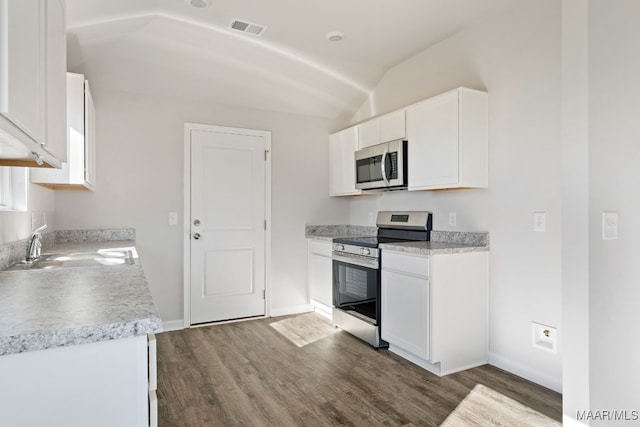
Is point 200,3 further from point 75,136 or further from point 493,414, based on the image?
point 493,414

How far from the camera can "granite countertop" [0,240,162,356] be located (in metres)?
0.93

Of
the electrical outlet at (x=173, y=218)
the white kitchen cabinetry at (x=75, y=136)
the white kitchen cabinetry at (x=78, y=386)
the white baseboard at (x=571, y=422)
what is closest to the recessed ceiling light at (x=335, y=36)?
the white kitchen cabinetry at (x=75, y=136)

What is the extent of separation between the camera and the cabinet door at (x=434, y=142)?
2.95 metres

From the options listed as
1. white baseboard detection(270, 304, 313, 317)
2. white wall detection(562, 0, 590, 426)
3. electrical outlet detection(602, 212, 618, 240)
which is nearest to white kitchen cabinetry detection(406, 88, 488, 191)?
white wall detection(562, 0, 590, 426)

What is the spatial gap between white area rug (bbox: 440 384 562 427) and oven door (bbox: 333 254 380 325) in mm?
1041

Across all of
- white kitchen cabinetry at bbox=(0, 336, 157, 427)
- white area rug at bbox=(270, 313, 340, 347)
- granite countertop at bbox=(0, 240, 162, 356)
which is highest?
granite countertop at bbox=(0, 240, 162, 356)

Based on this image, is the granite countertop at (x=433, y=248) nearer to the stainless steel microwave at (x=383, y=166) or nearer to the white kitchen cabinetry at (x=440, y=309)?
the white kitchen cabinetry at (x=440, y=309)

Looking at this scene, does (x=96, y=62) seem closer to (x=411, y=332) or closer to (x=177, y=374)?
(x=177, y=374)

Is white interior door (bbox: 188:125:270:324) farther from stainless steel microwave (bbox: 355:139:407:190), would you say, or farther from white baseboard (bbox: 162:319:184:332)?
stainless steel microwave (bbox: 355:139:407:190)

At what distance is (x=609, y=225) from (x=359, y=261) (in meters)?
1.97

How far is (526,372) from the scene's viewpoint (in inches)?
107

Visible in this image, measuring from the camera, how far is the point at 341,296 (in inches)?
150

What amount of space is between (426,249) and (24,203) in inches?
104

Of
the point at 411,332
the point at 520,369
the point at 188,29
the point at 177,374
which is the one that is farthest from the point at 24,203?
the point at 520,369
